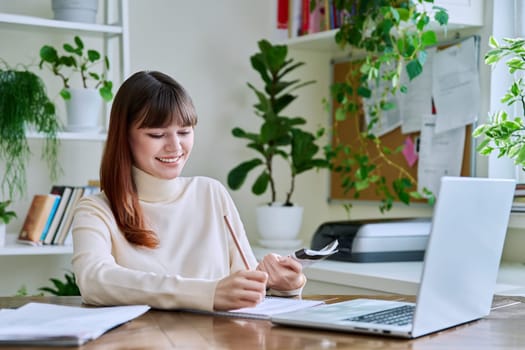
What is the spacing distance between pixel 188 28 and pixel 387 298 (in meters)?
1.95

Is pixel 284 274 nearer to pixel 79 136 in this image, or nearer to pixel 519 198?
pixel 519 198

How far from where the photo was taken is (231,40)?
3516 millimetres

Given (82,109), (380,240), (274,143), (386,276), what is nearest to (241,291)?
(386,276)

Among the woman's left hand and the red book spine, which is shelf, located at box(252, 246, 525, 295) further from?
the red book spine

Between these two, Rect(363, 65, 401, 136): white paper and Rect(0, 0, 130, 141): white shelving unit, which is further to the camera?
Rect(363, 65, 401, 136): white paper

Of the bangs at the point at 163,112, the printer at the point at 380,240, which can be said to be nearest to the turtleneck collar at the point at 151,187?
the bangs at the point at 163,112

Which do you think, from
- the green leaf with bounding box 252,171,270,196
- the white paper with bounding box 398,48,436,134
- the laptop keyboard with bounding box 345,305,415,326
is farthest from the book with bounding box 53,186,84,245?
the laptop keyboard with bounding box 345,305,415,326

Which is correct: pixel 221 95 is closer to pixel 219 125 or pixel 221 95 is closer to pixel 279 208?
pixel 219 125

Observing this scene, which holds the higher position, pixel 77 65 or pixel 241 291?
pixel 77 65

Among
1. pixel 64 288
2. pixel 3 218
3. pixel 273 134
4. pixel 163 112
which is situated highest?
pixel 163 112

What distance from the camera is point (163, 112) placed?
1.85 metres

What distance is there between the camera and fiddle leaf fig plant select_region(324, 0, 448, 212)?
2.79 metres

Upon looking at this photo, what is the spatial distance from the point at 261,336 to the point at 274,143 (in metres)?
2.04

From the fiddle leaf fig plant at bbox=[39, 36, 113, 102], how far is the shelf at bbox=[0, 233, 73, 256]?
51cm
